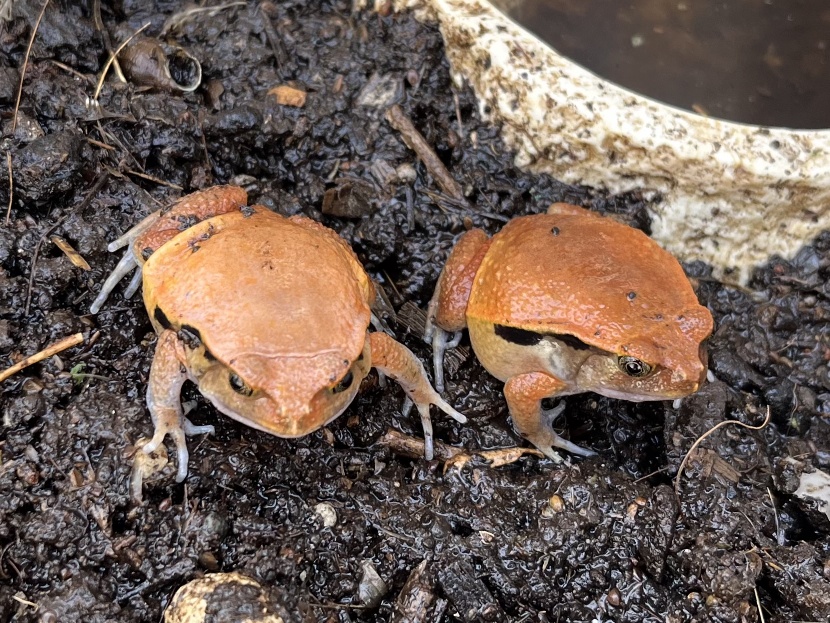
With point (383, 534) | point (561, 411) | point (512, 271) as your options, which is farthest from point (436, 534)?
point (512, 271)

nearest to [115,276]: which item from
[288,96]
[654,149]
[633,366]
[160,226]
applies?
[160,226]

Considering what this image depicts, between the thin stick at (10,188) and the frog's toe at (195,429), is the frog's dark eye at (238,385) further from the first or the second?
the thin stick at (10,188)

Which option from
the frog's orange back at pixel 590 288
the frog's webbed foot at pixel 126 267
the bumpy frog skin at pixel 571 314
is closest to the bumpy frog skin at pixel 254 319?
the frog's webbed foot at pixel 126 267

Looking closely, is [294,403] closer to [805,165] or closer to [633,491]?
[633,491]

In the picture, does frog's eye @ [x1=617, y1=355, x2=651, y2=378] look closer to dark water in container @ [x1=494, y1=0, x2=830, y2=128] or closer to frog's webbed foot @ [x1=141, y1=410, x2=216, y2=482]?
frog's webbed foot @ [x1=141, y1=410, x2=216, y2=482]

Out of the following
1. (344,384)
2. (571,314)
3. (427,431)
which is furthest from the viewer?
(427,431)

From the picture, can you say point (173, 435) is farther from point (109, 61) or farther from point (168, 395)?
point (109, 61)
